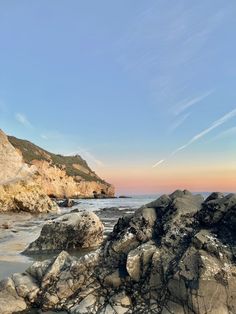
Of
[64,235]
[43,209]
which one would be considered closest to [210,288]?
[64,235]

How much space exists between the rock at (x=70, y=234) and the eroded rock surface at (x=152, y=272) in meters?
7.08

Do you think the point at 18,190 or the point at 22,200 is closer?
the point at 22,200

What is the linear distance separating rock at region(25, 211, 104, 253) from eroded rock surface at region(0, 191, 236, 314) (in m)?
7.08

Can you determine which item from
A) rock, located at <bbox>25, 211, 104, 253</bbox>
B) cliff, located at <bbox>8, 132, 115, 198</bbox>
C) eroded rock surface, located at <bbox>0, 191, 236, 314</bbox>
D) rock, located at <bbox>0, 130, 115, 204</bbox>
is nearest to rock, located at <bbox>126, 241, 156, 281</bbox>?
eroded rock surface, located at <bbox>0, 191, 236, 314</bbox>

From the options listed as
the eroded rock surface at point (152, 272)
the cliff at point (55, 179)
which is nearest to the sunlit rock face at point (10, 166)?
the cliff at point (55, 179)

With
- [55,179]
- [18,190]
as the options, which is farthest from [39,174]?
[55,179]

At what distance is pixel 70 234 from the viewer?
19141mm

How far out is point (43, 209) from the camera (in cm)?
5284

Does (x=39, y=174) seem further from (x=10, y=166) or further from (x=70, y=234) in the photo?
(x=70, y=234)

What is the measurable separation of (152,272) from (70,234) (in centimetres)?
989

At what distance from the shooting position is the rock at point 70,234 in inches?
730

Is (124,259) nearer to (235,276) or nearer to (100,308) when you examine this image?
(100,308)

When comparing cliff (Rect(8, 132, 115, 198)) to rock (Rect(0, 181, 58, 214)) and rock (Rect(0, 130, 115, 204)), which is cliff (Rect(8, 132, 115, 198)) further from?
rock (Rect(0, 181, 58, 214))

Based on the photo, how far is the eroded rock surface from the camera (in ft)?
29.4
